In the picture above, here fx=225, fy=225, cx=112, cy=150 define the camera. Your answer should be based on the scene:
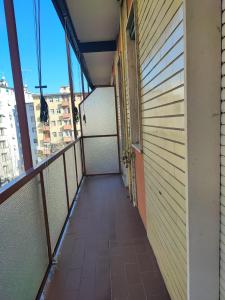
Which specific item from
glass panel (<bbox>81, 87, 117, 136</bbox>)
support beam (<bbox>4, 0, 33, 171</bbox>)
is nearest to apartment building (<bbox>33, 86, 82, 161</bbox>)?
support beam (<bbox>4, 0, 33, 171</bbox>)

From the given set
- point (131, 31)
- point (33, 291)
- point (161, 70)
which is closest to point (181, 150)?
point (161, 70)

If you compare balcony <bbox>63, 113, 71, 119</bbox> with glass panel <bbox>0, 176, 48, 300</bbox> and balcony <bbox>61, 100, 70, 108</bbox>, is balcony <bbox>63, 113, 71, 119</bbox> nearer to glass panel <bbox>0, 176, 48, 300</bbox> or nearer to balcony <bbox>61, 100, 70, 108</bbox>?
balcony <bbox>61, 100, 70, 108</bbox>

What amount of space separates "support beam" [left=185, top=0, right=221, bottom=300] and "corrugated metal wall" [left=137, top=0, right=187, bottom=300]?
0.29 ft

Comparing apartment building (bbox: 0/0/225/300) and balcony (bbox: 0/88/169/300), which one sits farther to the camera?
balcony (bbox: 0/88/169/300)

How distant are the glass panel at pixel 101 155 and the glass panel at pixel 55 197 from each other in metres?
2.41

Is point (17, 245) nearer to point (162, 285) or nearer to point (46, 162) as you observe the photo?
point (46, 162)

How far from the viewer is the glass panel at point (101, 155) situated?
207 inches

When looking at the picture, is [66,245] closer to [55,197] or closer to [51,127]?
[55,197]

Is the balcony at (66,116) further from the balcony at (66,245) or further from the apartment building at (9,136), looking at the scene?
the apartment building at (9,136)

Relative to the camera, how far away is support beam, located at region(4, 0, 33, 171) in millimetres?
1522

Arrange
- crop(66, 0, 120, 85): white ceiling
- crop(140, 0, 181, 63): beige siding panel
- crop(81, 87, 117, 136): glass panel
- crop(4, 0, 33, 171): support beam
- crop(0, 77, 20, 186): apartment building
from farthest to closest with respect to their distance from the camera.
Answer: crop(81, 87, 117, 136): glass panel, crop(66, 0, 120, 85): white ceiling, crop(4, 0, 33, 171): support beam, crop(0, 77, 20, 186): apartment building, crop(140, 0, 181, 63): beige siding panel

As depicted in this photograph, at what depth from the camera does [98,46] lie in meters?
4.62

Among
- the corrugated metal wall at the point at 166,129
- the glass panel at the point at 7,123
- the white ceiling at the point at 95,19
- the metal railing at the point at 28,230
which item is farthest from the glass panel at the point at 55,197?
the white ceiling at the point at 95,19

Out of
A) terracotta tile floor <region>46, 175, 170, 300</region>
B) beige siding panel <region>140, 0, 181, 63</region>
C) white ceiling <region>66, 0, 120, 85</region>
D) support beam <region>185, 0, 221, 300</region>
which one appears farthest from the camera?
white ceiling <region>66, 0, 120, 85</region>
